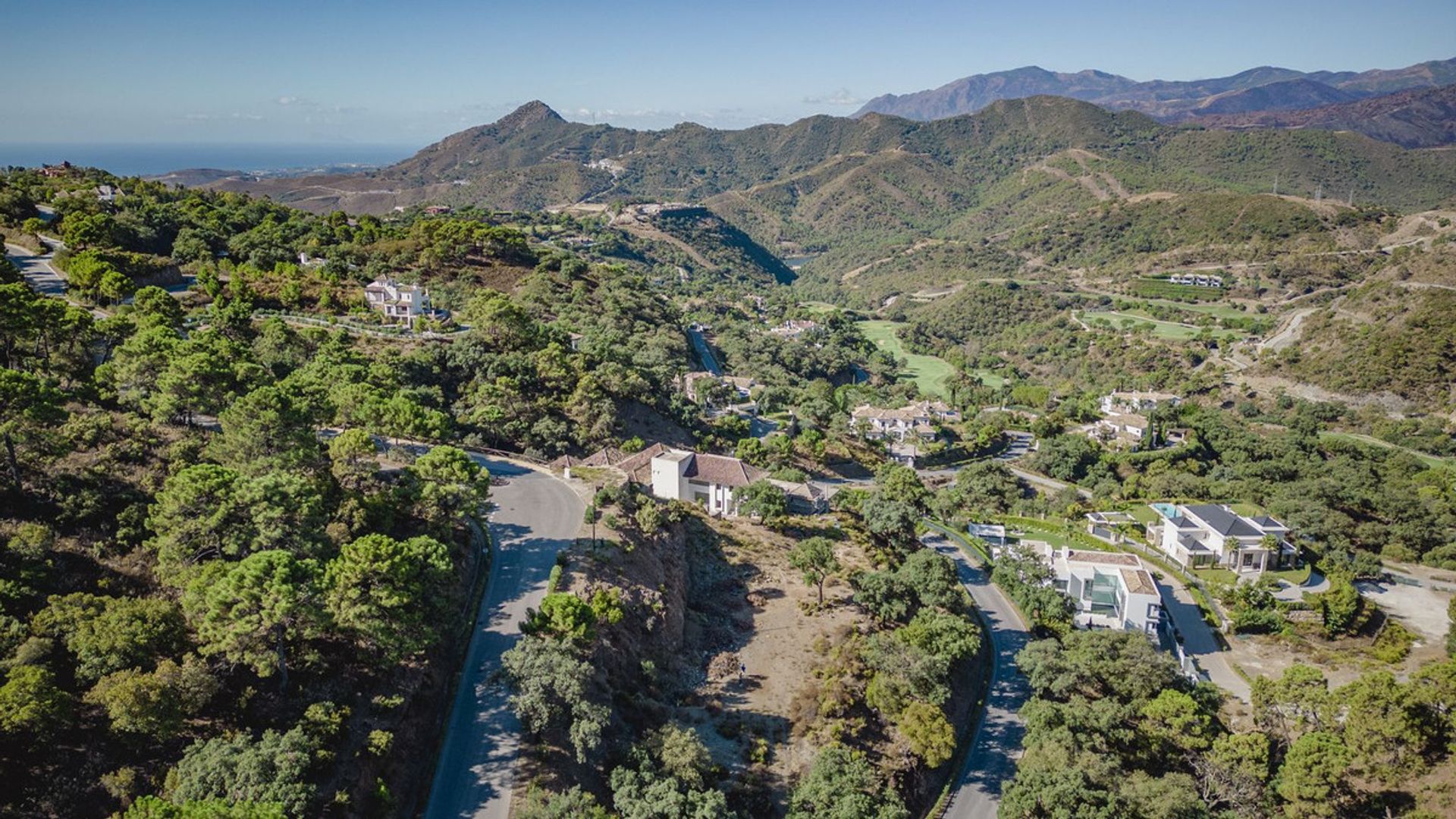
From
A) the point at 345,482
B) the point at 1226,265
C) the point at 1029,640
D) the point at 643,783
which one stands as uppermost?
the point at 1226,265

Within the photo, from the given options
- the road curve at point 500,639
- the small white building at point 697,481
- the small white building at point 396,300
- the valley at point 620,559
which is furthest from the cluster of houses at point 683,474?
the small white building at point 396,300

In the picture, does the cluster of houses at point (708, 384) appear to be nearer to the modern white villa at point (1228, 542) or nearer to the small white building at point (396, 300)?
the small white building at point (396, 300)

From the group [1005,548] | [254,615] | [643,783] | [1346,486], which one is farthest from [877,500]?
[1346,486]

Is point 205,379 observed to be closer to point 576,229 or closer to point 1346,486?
point 1346,486

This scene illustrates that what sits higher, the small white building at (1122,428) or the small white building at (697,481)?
the small white building at (697,481)

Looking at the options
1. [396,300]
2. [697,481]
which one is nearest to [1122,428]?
[697,481]

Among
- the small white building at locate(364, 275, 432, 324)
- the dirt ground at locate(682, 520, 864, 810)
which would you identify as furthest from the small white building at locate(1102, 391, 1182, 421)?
the small white building at locate(364, 275, 432, 324)

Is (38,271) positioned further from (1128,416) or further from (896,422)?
(1128,416)
